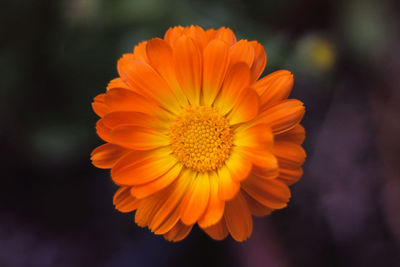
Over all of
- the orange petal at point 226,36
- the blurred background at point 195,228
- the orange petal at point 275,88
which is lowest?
the blurred background at point 195,228

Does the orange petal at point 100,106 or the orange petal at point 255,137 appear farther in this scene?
the orange petal at point 100,106

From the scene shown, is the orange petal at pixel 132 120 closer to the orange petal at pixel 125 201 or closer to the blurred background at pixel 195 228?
the orange petal at pixel 125 201

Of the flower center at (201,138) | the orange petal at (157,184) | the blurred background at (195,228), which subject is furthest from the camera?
the blurred background at (195,228)

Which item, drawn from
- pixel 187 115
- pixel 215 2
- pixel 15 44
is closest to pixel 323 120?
pixel 215 2

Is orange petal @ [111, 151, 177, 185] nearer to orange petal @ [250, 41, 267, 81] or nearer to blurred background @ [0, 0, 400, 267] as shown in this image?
Answer: orange petal @ [250, 41, 267, 81]

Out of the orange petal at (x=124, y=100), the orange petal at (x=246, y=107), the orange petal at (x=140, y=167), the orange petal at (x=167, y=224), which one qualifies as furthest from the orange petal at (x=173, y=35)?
the orange petal at (x=167, y=224)

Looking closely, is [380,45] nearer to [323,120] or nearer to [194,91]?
[323,120]

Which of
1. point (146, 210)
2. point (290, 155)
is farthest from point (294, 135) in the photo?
point (146, 210)
